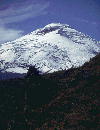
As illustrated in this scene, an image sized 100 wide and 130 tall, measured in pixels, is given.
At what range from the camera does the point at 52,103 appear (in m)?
30.7

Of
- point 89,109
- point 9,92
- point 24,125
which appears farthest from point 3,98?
point 89,109

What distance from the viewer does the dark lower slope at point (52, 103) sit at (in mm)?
25688

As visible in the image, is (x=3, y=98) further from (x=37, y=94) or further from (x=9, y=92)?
(x=37, y=94)

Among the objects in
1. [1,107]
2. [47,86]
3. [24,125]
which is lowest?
[24,125]

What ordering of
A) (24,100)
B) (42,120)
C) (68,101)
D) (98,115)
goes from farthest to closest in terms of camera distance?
(24,100) → (68,101) → (42,120) → (98,115)

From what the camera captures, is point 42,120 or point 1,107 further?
point 1,107

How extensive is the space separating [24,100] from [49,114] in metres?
4.95

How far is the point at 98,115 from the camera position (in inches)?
984

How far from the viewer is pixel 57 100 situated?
3119 cm

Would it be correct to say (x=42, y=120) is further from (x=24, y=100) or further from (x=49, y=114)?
(x=24, y=100)

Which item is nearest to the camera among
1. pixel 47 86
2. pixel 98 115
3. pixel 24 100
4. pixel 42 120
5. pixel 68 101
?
pixel 98 115

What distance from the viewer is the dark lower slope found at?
25.7m

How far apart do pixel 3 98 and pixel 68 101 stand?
7.72 m

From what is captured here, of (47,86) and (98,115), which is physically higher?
(47,86)
